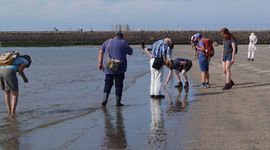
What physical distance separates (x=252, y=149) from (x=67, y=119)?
185 inches

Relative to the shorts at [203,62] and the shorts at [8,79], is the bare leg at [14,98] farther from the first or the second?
the shorts at [203,62]

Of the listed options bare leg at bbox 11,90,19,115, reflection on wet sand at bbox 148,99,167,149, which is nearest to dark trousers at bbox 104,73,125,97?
reflection on wet sand at bbox 148,99,167,149

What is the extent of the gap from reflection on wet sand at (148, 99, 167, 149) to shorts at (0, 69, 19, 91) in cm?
288

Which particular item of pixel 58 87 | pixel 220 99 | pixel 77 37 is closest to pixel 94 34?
pixel 77 37

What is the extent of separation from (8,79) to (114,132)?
305 centimetres

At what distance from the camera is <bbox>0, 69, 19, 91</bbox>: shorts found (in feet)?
34.3

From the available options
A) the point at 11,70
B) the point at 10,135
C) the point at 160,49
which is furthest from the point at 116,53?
the point at 10,135

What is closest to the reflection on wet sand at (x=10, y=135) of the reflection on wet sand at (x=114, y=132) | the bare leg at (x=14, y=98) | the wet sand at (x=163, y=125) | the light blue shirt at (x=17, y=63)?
the wet sand at (x=163, y=125)

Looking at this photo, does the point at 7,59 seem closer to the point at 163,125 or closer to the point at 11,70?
the point at 11,70

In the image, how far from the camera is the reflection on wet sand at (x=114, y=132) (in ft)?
24.8

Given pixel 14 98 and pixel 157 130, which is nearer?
pixel 157 130

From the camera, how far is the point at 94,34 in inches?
3622

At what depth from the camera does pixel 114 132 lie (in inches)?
339

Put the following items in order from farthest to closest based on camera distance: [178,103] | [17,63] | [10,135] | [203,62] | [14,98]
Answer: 1. [203,62]
2. [178,103]
3. [14,98]
4. [17,63]
5. [10,135]
